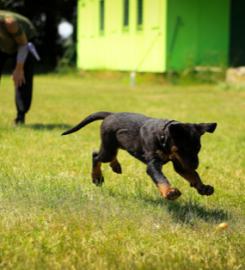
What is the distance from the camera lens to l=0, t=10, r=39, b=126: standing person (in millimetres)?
6488

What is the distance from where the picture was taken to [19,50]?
6.72 meters

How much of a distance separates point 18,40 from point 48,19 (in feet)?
84.3

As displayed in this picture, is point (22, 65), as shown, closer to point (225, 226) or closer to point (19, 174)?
point (19, 174)

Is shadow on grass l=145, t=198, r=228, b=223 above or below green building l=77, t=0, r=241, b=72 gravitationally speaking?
below

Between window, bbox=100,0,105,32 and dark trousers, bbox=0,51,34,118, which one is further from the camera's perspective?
window, bbox=100,0,105,32

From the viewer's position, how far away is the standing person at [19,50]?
6.49 meters

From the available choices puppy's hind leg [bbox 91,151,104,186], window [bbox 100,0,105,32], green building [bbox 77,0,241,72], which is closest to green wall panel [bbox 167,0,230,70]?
green building [bbox 77,0,241,72]

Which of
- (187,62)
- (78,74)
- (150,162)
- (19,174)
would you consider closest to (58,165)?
(19,174)

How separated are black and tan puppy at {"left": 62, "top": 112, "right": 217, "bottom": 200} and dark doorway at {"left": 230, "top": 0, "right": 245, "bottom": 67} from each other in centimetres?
1496

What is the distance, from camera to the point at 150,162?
3.36 m

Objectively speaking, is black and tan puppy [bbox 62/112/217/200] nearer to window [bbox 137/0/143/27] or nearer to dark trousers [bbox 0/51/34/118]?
dark trousers [bbox 0/51/34/118]

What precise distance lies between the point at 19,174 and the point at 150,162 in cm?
157

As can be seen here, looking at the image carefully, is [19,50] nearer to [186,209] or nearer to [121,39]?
[186,209]

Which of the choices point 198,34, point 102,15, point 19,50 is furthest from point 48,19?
point 19,50
